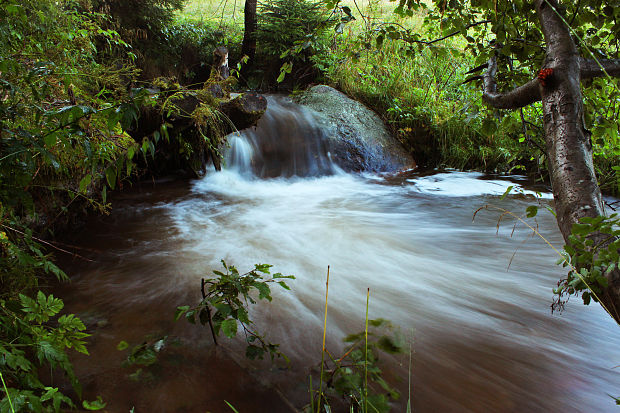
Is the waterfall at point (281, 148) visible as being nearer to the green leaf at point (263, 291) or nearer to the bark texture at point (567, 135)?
the green leaf at point (263, 291)

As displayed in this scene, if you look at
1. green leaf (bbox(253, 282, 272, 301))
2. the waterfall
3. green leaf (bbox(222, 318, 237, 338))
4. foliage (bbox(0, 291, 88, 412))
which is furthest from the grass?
foliage (bbox(0, 291, 88, 412))

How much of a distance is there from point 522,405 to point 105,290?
2.37 m

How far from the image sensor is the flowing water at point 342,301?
1562 millimetres

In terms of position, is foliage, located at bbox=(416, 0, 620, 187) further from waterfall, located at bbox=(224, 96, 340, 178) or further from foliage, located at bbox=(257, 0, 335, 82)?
foliage, located at bbox=(257, 0, 335, 82)

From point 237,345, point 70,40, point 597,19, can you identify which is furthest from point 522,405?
point 70,40

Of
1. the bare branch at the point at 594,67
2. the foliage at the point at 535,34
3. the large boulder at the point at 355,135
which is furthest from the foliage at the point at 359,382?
the large boulder at the point at 355,135

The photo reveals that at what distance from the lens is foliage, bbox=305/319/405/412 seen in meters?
1.29

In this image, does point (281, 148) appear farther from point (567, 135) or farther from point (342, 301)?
point (567, 135)

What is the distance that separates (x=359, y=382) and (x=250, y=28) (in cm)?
866

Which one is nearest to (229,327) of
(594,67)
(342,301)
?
(342,301)

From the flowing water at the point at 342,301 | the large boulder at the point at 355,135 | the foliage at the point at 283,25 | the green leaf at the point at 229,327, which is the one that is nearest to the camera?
the green leaf at the point at 229,327

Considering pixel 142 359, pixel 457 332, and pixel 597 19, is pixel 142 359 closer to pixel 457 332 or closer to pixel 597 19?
pixel 457 332

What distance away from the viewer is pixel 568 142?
117cm

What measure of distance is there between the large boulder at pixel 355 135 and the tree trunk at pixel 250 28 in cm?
193
